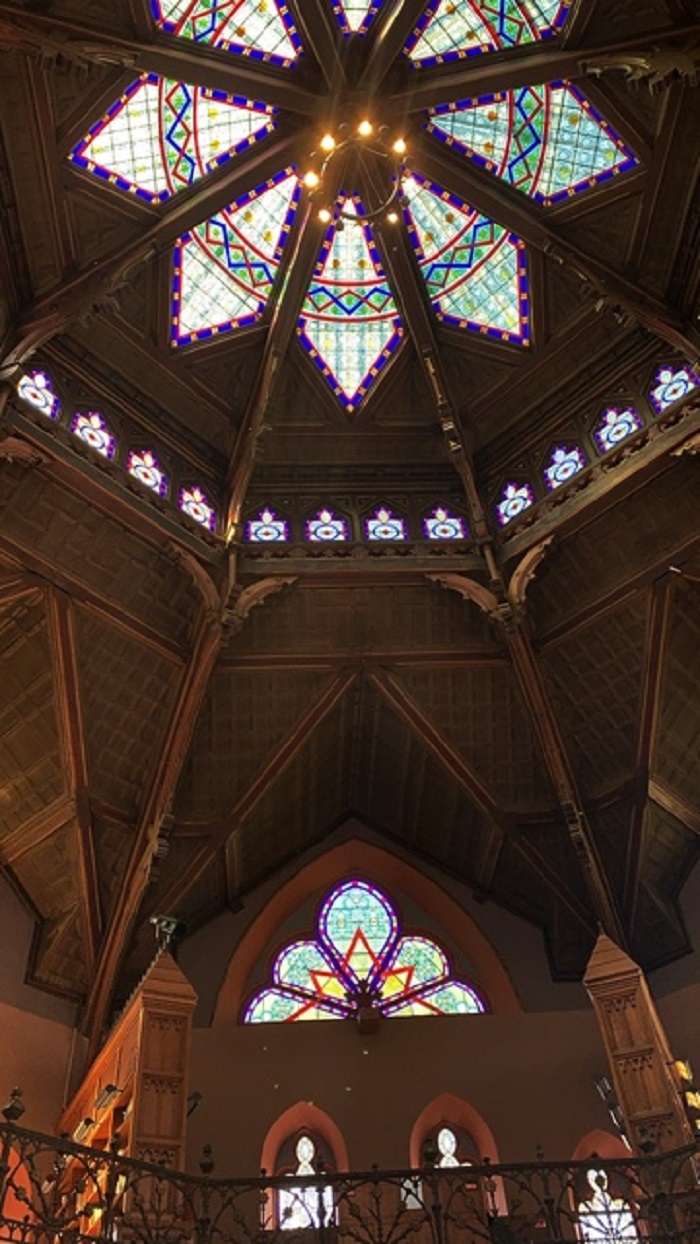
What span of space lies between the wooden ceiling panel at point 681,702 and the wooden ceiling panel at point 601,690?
384 millimetres

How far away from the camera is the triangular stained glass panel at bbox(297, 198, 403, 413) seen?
16312mm

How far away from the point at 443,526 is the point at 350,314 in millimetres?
3896

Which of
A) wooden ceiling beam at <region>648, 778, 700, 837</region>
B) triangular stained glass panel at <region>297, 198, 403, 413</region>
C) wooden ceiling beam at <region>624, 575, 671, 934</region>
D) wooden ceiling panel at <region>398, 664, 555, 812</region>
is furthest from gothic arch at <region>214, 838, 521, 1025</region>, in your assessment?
triangular stained glass panel at <region>297, 198, 403, 413</region>

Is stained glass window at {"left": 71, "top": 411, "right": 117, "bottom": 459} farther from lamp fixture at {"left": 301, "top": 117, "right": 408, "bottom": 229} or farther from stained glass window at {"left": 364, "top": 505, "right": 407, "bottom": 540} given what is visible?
lamp fixture at {"left": 301, "top": 117, "right": 408, "bottom": 229}

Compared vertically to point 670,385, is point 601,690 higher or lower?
lower

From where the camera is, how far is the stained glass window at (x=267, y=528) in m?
15.9

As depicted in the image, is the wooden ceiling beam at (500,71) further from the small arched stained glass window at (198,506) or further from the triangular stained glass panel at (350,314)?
the small arched stained glass window at (198,506)

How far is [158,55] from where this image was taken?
12688 mm

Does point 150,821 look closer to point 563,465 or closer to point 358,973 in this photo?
point 358,973

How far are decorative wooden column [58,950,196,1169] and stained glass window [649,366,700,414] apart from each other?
9.96 m

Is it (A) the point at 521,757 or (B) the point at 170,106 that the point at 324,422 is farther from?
(A) the point at 521,757

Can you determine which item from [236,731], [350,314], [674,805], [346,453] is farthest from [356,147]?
[674,805]

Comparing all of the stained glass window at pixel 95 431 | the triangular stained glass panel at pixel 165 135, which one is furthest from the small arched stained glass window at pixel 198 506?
the triangular stained glass panel at pixel 165 135

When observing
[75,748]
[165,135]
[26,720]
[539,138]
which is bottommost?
[75,748]
